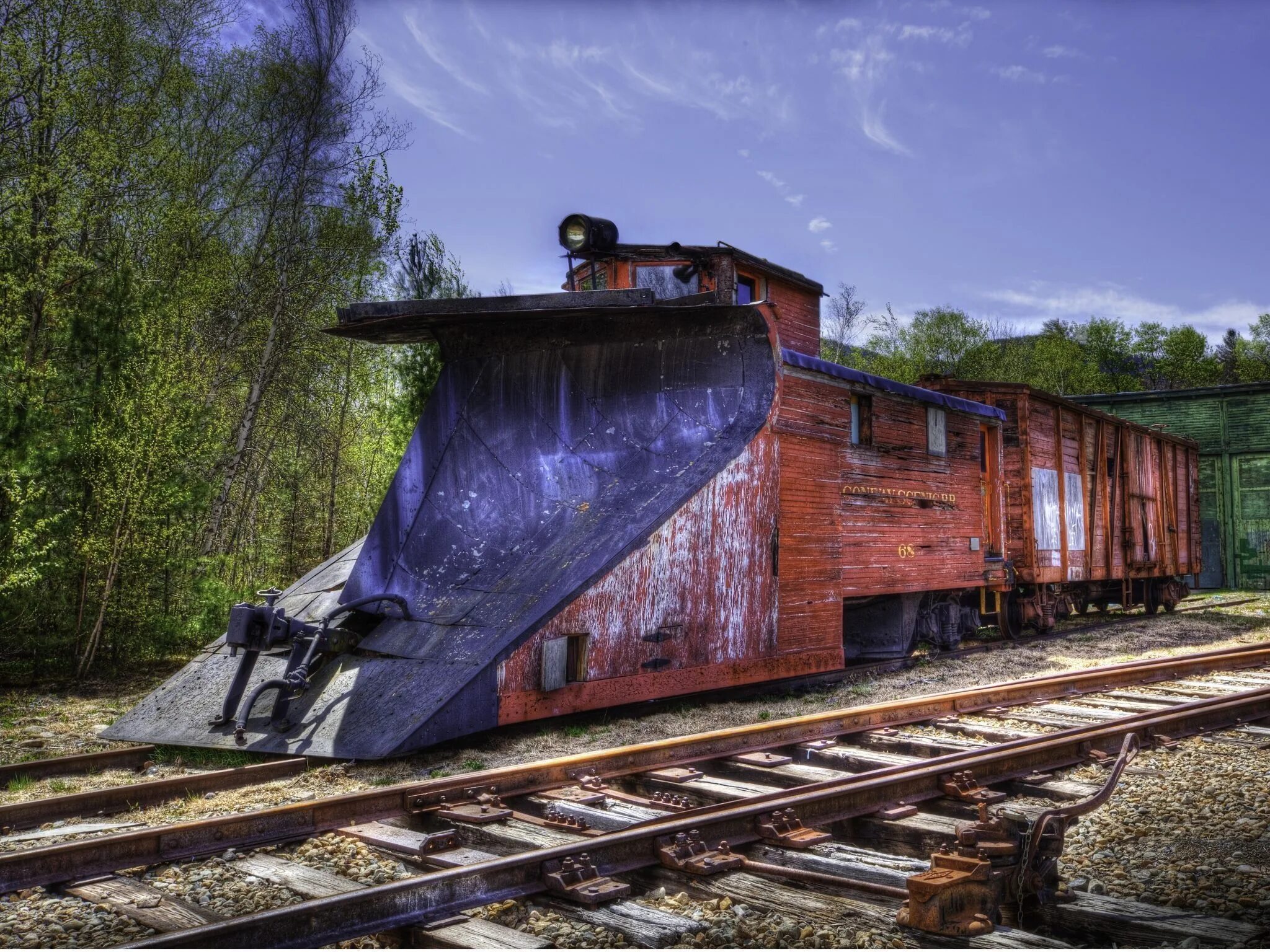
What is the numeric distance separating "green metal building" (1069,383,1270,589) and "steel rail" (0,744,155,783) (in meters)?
32.8

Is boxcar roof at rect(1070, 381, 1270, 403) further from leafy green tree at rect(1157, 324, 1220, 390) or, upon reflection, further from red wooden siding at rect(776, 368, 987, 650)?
leafy green tree at rect(1157, 324, 1220, 390)

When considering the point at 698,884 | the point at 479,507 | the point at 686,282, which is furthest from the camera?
the point at 686,282

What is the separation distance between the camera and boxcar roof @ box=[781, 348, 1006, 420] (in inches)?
384

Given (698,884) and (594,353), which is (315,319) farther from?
(698,884)

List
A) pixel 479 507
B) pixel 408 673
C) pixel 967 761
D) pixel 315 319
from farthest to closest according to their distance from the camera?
pixel 315 319 < pixel 479 507 < pixel 408 673 < pixel 967 761

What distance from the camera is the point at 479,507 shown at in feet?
30.2

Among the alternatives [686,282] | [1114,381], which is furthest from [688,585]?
[1114,381]

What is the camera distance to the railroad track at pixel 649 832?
3555 mm

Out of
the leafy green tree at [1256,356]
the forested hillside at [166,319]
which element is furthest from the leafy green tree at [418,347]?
the leafy green tree at [1256,356]

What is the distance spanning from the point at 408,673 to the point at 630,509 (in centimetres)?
236

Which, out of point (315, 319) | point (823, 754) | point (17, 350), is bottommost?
point (823, 754)

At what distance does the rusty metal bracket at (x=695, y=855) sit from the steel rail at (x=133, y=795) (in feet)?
10.5

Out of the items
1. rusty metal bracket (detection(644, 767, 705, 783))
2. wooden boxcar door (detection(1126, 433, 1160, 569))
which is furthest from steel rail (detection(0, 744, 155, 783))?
wooden boxcar door (detection(1126, 433, 1160, 569))

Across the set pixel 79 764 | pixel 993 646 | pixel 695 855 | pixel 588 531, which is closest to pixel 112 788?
pixel 79 764
